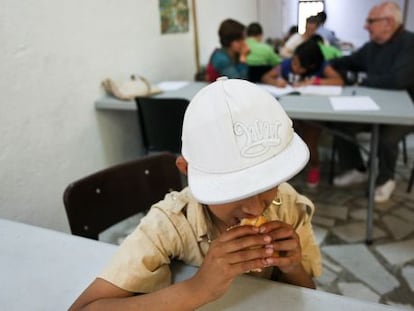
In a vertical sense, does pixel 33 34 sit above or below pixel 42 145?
above

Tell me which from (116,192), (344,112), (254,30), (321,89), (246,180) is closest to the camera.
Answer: (246,180)

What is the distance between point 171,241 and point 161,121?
1.44 m

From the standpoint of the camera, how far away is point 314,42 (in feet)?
7.83

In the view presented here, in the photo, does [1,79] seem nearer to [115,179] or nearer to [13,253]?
→ [115,179]

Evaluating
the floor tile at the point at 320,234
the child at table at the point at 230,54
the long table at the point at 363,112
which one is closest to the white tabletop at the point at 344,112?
the long table at the point at 363,112

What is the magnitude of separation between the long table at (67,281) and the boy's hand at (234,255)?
0.32 feet


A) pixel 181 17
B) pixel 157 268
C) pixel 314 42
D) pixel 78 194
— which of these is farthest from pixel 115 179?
pixel 181 17

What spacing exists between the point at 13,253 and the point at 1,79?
3.12ft

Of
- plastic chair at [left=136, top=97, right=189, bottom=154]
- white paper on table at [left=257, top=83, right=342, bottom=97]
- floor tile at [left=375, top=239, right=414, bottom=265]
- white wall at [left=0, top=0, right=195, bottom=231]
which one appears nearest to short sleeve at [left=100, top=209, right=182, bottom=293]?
white wall at [left=0, top=0, right=195, bottom=231]

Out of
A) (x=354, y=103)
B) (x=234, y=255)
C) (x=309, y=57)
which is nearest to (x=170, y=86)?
(x=309, y=57)

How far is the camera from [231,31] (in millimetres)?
2844

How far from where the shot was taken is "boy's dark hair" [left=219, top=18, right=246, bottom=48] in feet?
9.25

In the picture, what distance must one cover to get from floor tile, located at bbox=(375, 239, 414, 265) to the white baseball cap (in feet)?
5.15

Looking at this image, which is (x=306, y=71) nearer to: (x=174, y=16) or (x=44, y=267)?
(x=174, y=16)
